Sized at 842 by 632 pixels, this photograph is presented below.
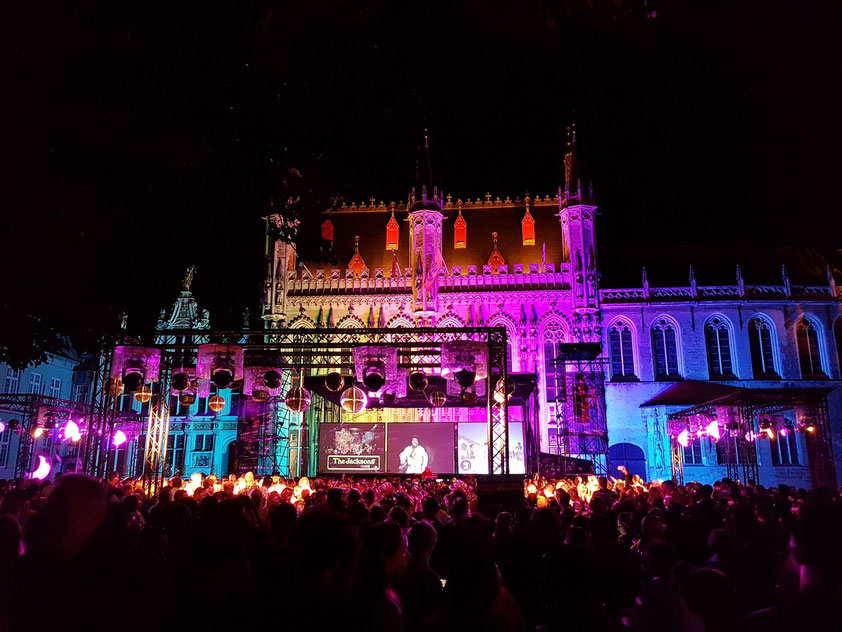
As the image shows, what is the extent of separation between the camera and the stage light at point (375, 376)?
57.4 ft

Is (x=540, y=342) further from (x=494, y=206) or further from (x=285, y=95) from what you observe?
(x=285, y=95)

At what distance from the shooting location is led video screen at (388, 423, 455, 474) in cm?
2844

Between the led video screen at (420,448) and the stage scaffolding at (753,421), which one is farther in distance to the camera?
the led video screen at (420,448)

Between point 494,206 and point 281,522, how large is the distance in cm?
3595

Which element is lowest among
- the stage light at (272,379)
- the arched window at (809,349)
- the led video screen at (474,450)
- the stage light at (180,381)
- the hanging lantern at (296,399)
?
the led video screen at (474,450)

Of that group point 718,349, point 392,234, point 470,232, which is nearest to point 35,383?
point 392,234

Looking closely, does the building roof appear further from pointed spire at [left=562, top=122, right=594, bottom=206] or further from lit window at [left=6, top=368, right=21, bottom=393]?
lit window at [left=6, top=368, right=21, bottom=393]

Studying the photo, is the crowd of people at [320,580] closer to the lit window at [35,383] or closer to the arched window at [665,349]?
the arched window at [665,349]

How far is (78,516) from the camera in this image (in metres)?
3.22

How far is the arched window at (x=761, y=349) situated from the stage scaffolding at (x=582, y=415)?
978 cm

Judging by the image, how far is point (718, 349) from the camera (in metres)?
35.6

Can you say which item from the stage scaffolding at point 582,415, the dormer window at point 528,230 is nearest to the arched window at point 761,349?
the stage scaffolding at point 582,415

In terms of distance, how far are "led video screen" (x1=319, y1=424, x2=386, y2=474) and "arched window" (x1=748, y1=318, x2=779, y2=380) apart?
21442 mm

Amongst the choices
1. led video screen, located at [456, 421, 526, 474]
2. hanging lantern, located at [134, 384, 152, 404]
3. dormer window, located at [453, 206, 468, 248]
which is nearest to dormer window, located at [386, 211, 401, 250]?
dormer window, located at [453, 206, 468, 248]
